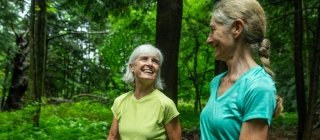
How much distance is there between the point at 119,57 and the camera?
728 inches

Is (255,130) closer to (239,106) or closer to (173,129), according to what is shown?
(239,106)

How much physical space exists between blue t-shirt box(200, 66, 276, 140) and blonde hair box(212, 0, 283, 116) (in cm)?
10

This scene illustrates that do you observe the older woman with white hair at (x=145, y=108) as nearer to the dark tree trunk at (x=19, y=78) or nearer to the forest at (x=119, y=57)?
the forest at (x=119, y=57)

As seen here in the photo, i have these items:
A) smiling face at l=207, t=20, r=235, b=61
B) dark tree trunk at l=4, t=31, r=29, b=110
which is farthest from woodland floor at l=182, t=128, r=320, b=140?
smiling face at l=207, t=20, r=235, b=61

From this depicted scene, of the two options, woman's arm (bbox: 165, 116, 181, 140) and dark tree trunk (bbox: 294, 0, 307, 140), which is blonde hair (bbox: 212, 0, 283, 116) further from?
dark tree trunk (bbox: 294, 0, 307, 140)

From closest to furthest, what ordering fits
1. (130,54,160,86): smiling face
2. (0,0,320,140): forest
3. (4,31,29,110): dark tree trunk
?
(130,54,160,86): smiling face < (0,0,320,140): forest < (4,31,29,110): dark tree trunk

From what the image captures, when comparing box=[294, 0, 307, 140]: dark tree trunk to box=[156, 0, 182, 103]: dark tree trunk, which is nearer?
box=[156, 0, 182, 103]: dark tree trunk

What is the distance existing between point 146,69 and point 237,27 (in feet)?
5.81

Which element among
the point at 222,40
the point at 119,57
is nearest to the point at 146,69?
the point at 222,40

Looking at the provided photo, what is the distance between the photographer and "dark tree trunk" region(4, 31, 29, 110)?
13734mm

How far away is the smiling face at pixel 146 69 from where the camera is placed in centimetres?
367

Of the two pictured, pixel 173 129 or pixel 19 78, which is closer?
pixel 173 129

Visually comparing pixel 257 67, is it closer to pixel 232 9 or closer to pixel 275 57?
pixel 232 9

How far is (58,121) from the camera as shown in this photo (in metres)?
8.84
